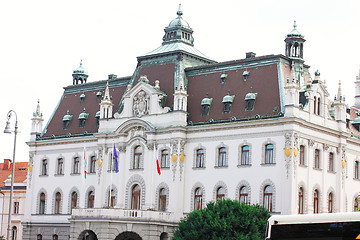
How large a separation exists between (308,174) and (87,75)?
35.5 m

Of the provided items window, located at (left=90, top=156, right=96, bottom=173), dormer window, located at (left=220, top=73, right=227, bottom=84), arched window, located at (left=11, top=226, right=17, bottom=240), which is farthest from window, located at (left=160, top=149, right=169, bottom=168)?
arched window, located at (left=11, top=226, right=17, bottom=240)

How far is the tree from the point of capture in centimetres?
5969

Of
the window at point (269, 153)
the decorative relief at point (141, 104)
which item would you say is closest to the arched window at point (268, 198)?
the window at point (269, 153)

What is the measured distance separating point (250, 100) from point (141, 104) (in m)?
11.7

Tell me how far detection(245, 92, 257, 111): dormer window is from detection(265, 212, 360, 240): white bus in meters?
34.3

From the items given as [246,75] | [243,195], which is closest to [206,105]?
[246,75]

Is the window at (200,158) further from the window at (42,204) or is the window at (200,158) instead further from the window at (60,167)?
the window at (42,204)

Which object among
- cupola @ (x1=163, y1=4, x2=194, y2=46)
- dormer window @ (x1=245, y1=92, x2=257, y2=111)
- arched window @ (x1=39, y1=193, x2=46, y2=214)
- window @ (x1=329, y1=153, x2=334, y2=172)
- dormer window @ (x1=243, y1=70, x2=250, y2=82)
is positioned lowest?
arched window @ (x1=39, y1=193, x2=46, y2=214)

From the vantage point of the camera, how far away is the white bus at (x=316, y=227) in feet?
105

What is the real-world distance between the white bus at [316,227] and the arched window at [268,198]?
31.6 metres

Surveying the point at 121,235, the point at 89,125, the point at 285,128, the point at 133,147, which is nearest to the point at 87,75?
the point at 89,125

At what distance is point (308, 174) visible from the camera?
6731cm

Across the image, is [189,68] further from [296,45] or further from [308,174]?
[308,174]

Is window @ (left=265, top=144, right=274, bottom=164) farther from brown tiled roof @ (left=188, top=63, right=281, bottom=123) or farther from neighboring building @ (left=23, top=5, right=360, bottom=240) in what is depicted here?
brown tiled roof @ (left=188, top=63, right=281, bottom=123)
